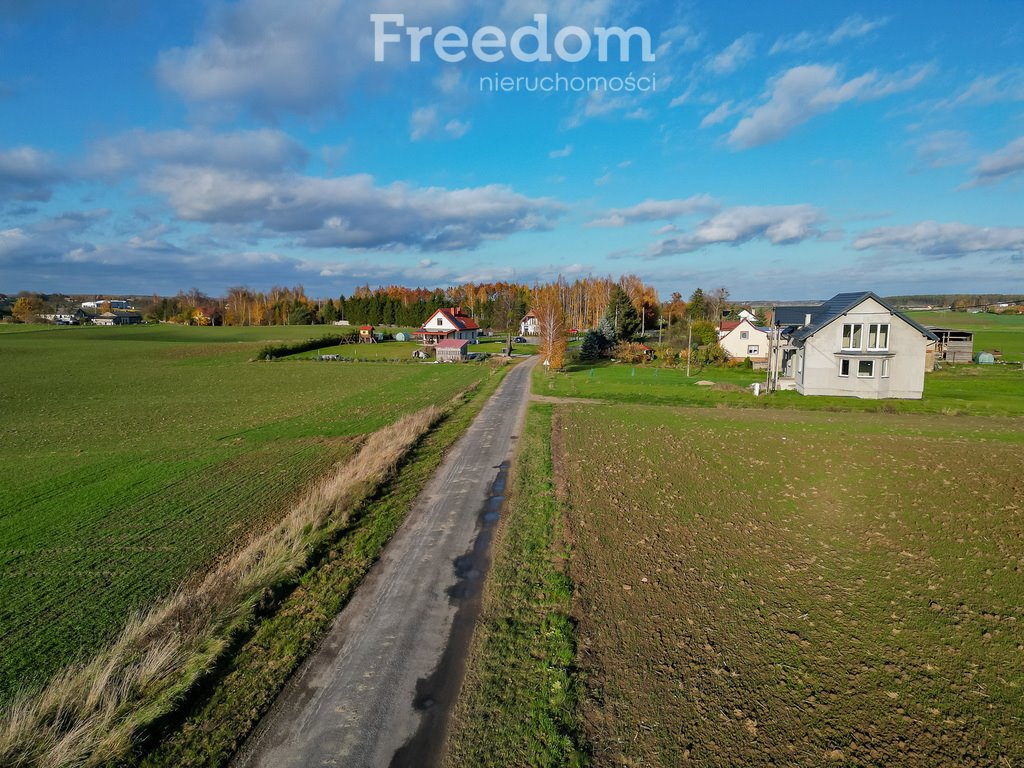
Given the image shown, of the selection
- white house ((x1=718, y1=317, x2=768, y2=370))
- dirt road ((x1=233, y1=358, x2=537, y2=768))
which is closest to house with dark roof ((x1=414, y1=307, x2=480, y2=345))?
white house ((x1=718, y1=317, x2=768, y2=370))

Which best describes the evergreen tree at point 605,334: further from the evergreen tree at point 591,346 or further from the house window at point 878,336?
the house window at point 878,336

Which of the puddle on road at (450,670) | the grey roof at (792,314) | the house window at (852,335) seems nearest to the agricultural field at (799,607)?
the puddle on road at (450,670)

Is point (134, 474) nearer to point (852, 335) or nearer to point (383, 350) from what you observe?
point (852, 335)

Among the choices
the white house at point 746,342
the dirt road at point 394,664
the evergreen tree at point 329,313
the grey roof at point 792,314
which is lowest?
the dirt road at point 394,664

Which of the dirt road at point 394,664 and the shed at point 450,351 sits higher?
the shed at point 450,351

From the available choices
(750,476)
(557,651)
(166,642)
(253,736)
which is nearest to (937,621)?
(557,651)

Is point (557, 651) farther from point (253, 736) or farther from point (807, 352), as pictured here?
point (807, 352)

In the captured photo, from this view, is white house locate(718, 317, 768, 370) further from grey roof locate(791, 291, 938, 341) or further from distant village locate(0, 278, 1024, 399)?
grey roof locate(791, 291, 938, 341)
